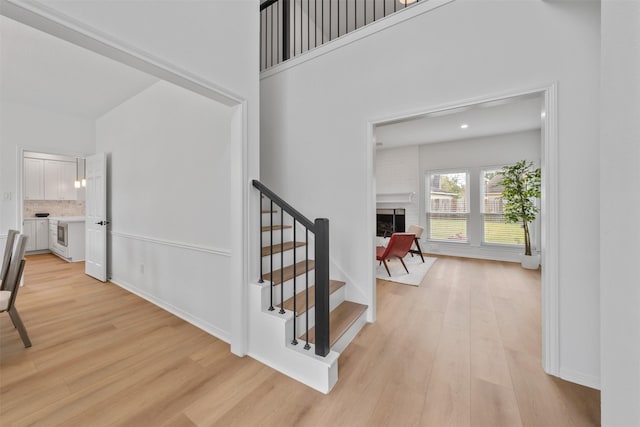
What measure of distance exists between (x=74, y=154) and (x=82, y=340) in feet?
12.8

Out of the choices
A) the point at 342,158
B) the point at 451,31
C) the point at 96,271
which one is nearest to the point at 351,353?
the point at 342,158

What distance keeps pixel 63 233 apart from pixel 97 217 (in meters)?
2.32

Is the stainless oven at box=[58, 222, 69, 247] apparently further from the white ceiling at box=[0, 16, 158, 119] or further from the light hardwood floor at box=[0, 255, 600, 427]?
the light hardwood floor at box=[0, 255, 600, 427]

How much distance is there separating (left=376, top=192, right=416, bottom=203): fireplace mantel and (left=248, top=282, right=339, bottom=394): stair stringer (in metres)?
5.30

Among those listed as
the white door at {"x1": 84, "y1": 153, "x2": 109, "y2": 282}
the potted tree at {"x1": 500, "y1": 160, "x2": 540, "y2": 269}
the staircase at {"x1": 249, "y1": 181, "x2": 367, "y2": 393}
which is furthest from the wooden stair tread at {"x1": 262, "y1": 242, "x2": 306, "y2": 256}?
the potted tree at {"x1": 500, "y1": 160, "x2": 540, "y2": 269}

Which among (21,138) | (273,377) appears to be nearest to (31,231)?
(21,138)

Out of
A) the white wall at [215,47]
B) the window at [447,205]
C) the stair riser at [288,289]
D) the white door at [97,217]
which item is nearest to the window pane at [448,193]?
the window at [447,205]

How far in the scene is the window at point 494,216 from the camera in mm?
5539

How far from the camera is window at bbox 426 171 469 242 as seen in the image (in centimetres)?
610

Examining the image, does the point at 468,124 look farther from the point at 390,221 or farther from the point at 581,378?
the point at 581,378

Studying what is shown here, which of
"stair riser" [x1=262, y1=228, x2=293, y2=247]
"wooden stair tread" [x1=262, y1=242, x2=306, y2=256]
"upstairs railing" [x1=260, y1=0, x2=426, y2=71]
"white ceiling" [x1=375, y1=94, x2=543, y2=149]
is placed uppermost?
"upstairs railing" [x1=260, y1=0, x2=426, y2=71]

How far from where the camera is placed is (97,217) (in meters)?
4.08

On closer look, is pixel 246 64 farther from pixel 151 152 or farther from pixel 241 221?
pixel 151 152

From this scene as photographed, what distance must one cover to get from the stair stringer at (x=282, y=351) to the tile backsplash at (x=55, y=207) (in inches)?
304
